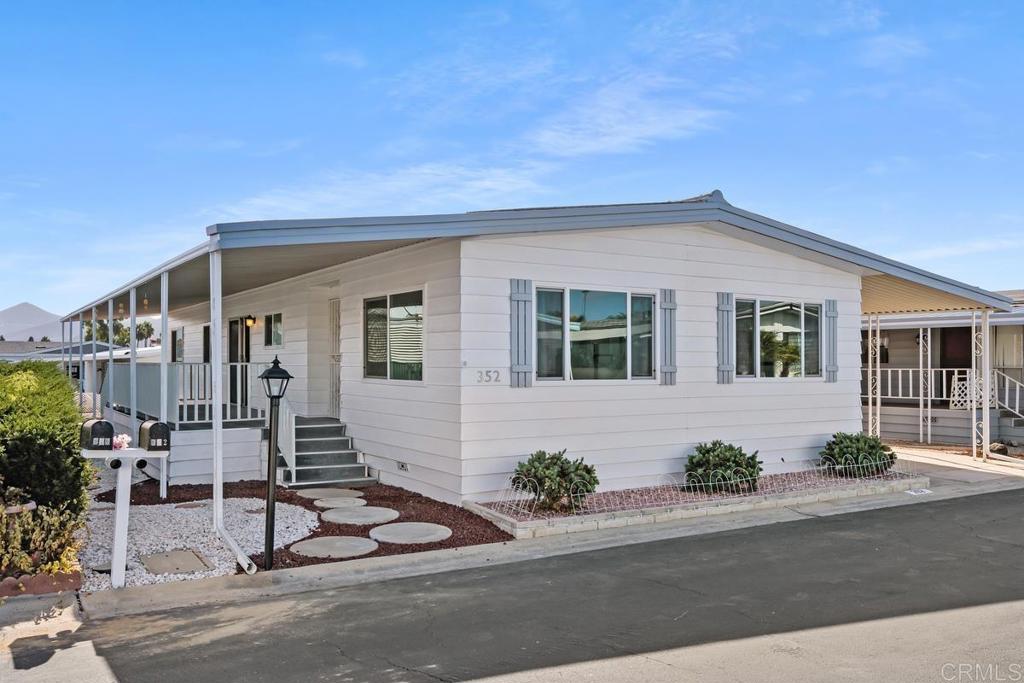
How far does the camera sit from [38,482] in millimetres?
6113

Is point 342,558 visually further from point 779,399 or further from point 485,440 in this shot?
point 779,399

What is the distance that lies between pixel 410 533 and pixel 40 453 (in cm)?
318

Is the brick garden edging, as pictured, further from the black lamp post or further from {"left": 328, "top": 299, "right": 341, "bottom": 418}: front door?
{"left": 328, "top": 299, "right": 341, "bottom": 418}: front door

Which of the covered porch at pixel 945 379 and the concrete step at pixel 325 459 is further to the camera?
the covered porch at pixel 945 379

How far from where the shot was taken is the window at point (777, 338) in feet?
35.1

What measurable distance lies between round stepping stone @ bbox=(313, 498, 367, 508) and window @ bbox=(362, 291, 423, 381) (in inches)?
63.0

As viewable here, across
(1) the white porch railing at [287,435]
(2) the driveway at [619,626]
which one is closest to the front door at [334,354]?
(1) the white porch railing at [287,435]

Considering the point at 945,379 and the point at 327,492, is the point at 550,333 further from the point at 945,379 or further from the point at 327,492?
the point at 945,379

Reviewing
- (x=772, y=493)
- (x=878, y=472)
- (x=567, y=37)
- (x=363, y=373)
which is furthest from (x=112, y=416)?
(x=878, y=472)

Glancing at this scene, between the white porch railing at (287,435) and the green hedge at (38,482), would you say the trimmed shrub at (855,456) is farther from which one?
the green hedge at (38,482)

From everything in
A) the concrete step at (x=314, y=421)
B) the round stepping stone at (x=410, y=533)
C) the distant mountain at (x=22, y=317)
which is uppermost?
the distant mountain at (x=22, y=317)

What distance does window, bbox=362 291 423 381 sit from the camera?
31.3 feet

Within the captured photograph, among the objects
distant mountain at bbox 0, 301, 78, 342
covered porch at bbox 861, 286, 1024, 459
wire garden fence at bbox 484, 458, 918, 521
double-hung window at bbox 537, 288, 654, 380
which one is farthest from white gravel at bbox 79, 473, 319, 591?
distant mountain at bbox 0, 301, 78, 342

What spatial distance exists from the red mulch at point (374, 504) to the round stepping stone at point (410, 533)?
0.08m
